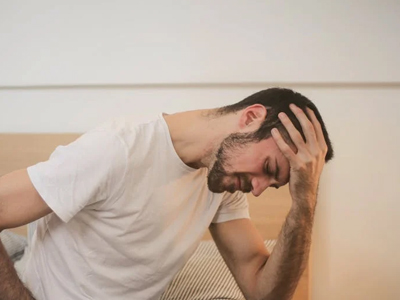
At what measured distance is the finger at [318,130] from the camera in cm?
113

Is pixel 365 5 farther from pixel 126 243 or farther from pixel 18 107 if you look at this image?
pixel 18 107

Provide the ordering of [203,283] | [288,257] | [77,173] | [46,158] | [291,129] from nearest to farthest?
[77,173] < [291,129] < [288,257] < [203,283] < [46,158]

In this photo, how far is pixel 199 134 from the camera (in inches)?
44.9

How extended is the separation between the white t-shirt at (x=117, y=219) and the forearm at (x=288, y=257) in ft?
0.72

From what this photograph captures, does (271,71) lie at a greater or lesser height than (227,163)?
greater

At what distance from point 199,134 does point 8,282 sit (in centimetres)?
55

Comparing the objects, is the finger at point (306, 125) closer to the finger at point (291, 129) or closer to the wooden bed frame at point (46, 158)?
the finger at point (291, 129)

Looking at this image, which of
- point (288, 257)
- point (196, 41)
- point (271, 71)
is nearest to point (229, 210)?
point (288, 257)

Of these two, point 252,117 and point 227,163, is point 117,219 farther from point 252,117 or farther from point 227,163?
point 252,117

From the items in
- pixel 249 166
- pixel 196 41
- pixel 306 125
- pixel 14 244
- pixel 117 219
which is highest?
pixel 196 41

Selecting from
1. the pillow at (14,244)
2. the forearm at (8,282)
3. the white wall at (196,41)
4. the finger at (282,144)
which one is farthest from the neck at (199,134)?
the pillow at (14,244)

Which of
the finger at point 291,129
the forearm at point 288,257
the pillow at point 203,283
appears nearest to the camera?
the finger at point 291,129

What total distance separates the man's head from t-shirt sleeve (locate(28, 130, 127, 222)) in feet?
0.88

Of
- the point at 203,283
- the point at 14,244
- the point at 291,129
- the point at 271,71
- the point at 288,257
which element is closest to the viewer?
the point at 291,129
